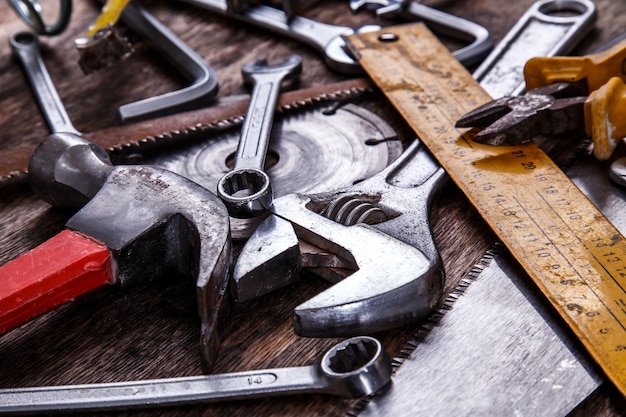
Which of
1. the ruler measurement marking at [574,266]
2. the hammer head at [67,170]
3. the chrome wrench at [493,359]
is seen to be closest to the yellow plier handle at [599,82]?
the ruler measurement marking at [574,266]

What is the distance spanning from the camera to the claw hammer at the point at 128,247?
3.27 feet

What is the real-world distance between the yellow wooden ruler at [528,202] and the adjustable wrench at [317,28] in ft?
0.15

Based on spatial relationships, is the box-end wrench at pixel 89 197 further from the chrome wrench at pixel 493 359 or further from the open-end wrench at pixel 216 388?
the chrome wrench at pixel 493 359

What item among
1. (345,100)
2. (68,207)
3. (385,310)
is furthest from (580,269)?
(68,207)

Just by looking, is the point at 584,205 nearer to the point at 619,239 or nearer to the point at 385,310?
the point at 619,239

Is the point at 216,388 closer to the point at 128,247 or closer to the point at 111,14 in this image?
the point at 128,247

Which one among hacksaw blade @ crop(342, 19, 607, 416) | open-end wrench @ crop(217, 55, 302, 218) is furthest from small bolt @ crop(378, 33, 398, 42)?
hacksaw blade @ crop(342, 19, 607, 416)

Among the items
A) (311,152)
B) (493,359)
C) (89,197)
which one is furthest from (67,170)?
(493,359)

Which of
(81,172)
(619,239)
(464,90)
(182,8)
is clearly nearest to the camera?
(619,239)

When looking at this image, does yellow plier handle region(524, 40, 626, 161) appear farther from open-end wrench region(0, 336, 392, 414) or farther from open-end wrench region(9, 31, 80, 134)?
open-end wrench region(9, 31, 80, 134)

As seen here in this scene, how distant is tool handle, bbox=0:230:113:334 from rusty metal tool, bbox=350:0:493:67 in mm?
854

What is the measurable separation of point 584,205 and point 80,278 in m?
0.70

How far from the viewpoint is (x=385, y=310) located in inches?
38.9

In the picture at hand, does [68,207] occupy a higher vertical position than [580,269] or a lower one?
lower
